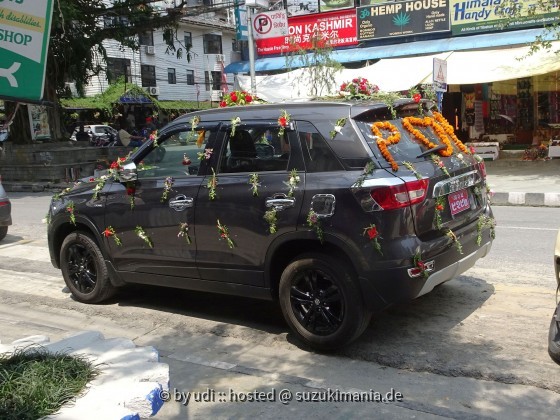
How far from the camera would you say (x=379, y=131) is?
4320mm

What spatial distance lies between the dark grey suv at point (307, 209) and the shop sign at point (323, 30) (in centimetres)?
1516

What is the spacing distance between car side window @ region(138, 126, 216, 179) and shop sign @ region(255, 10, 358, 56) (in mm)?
14922

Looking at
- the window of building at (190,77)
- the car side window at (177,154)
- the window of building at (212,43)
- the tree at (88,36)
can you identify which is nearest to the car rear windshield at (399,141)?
the car side window at (177,154)

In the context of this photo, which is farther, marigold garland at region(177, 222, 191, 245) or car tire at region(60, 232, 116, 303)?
car tire at region(60, 232, 116, 303)

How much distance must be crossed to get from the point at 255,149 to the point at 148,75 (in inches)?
1802

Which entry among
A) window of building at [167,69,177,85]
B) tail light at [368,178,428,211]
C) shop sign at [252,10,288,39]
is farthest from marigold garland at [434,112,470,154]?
window of building at [167,69,177,85]

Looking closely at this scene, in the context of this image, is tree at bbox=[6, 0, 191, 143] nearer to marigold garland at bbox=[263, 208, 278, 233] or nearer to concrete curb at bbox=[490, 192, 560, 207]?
concrete curb at bbox=[490, 192, 560, 207]

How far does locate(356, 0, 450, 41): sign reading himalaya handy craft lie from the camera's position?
18166 mm

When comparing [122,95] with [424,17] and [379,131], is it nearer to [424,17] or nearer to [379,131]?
[424,17]

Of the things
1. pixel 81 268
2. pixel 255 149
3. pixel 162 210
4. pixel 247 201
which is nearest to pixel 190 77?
pixel 81 268

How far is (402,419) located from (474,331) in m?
1.52

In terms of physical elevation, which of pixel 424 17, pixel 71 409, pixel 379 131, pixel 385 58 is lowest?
pixel 71 409

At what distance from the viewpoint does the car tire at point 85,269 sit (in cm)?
572

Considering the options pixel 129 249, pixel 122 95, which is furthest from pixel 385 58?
pixel 122 95
